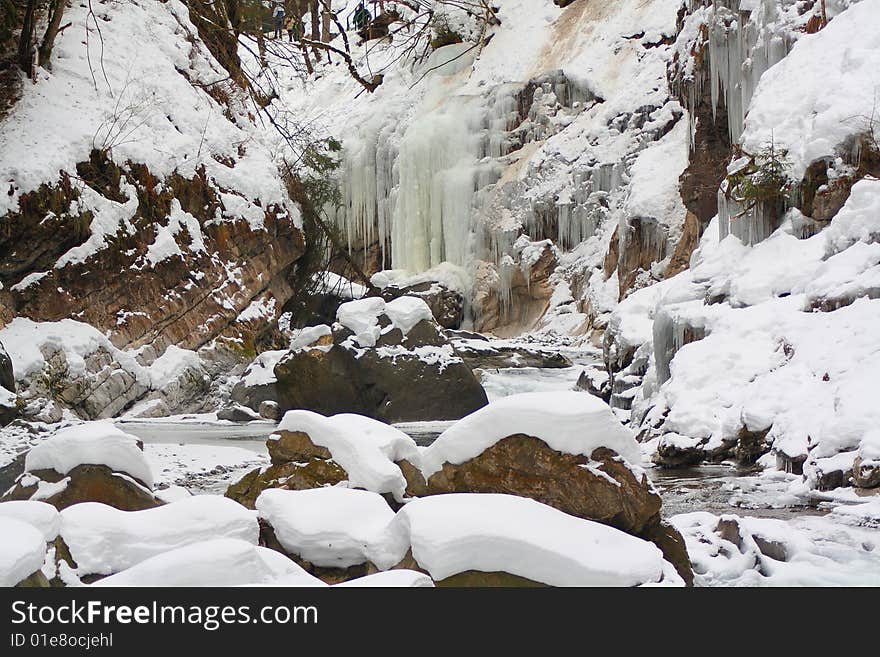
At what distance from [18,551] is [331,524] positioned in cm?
148

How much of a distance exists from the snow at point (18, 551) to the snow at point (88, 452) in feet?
7.15

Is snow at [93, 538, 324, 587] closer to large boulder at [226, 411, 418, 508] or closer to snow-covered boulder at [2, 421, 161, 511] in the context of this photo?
large boulder at [226, 411, 418, 508]

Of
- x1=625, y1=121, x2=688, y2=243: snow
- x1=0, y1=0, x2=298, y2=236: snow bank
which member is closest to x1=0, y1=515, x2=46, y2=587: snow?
x1=0, y1=0, x2=298, y2=236: snow bank

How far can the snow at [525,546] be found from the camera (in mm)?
3104

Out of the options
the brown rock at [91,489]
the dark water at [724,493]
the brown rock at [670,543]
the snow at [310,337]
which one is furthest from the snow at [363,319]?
the brown rock at [670,543]

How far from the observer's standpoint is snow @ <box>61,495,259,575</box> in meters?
3.66

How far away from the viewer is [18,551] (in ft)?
9.39

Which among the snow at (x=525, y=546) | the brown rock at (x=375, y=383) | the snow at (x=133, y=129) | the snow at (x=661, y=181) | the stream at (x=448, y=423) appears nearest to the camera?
the snow at (x=525, y=546)

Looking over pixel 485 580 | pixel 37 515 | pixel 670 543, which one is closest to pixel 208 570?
pixel 485 580

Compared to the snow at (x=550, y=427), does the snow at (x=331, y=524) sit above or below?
below

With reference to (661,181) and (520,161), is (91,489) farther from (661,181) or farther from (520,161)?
(520,161)

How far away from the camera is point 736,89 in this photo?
12.9 meters

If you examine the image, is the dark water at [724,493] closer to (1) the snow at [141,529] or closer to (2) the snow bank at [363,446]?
(2) the snow bank at [363,446]

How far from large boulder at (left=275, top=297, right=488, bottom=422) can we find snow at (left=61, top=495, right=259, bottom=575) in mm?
8540
